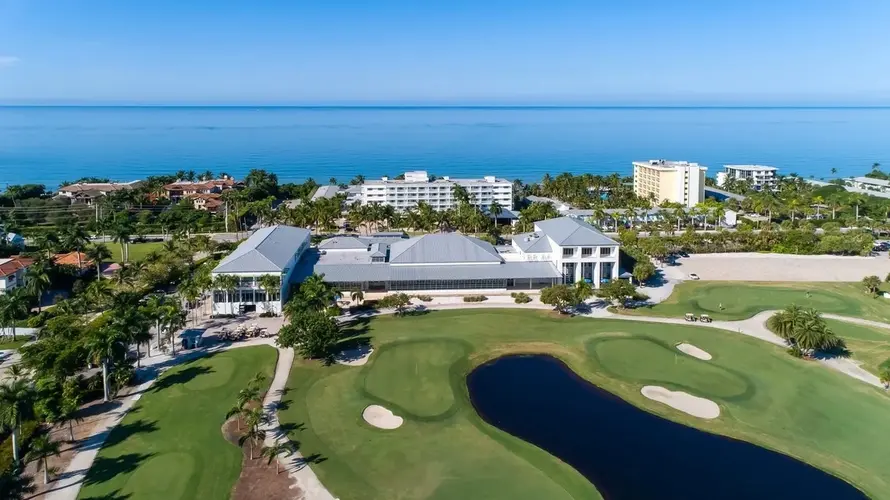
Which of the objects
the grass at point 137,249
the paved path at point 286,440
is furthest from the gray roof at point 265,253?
the grass at point 137,249

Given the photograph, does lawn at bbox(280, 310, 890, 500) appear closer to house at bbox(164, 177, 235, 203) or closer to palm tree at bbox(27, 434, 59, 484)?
palm tree at bbox(27, 434, 59, 484)

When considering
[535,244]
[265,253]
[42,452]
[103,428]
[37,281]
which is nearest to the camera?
[42,452]

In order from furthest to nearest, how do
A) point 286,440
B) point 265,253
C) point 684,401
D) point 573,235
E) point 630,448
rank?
point 573,235, point 265,253, point 684,401, point 630,448, point 286,440

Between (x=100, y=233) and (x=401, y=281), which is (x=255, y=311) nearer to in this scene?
(x=401, y=281)

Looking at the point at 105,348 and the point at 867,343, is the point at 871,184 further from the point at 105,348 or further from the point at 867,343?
the point at 105,348

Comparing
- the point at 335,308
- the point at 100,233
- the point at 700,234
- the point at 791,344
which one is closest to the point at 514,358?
the point at 335,308

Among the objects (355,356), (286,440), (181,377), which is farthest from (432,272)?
(286,440)
